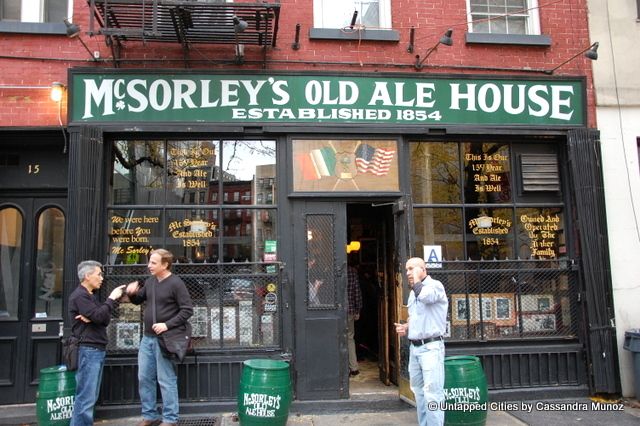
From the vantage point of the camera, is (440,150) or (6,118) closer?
(6,118)

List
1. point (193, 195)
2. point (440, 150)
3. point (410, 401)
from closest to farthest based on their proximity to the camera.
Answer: point (410, 401) < point (193, 195) < point (440, 150)

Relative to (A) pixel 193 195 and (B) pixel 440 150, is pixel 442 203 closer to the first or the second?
(B) pixel 440 150

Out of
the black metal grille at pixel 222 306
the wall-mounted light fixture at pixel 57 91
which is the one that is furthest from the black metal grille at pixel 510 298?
the wall-mounted light fixture at pixel 57 91

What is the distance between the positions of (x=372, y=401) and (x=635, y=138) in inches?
206

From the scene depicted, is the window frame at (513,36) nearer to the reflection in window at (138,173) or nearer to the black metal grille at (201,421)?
the reflection in window at (138,173)

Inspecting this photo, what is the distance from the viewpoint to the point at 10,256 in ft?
23.5

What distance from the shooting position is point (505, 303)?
23.6ft

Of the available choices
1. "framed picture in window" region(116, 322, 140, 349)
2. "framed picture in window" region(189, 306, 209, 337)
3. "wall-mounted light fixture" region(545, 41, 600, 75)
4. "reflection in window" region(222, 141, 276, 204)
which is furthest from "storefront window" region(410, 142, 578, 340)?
"framed picture in window" region(116, 322, 140, 349)

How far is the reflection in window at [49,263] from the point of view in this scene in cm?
707

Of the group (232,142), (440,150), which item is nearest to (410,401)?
(440,150)

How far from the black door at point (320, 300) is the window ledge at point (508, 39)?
303 centimetres

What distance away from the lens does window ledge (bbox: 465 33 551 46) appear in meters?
7.46

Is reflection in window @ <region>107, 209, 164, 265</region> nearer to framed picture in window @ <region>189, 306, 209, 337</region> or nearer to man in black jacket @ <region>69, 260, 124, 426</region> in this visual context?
framed picture in window @ <region>189, 306, 209, 337</region>

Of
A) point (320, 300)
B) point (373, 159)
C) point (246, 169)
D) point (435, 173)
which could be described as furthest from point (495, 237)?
point (246, 169)
